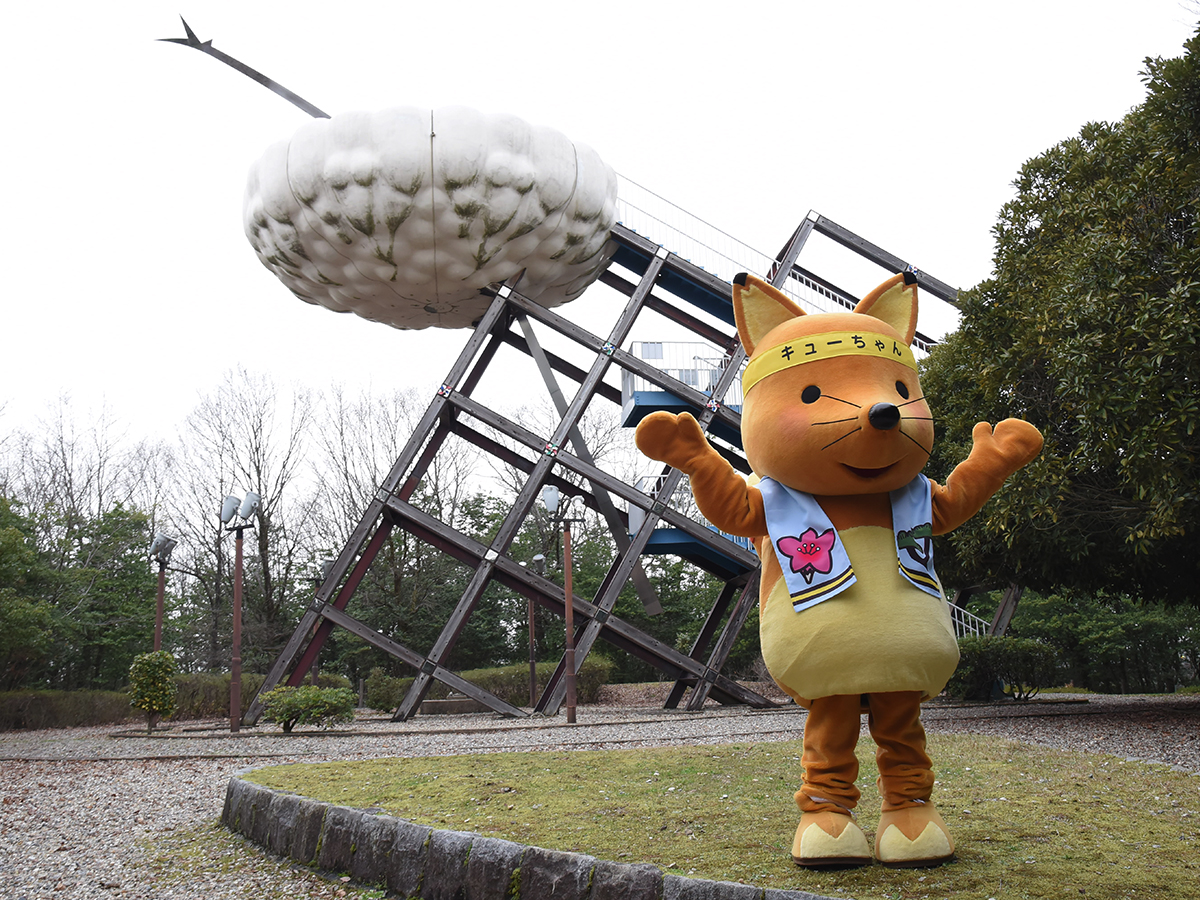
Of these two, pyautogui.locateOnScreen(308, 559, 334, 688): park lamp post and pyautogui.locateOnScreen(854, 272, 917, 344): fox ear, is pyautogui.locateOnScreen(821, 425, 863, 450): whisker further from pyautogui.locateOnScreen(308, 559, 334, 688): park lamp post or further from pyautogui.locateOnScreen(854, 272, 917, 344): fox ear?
pyautogui.locateOnScreen(308, 559, 334, 688): park lamp post

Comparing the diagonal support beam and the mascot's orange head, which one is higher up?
the diagonal support beam

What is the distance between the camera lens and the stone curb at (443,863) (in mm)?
3180

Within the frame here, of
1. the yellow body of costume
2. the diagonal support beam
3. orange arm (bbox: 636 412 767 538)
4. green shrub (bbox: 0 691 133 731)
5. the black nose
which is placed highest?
the diagonal support beam

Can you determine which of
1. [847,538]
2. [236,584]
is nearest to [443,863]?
[847,538]

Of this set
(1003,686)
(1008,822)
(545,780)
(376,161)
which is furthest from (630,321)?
(1008,822)

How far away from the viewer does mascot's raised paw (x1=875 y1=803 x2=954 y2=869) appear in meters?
3.41

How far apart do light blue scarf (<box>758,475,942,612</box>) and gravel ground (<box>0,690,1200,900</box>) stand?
261 cm

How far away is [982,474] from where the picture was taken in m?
3.89

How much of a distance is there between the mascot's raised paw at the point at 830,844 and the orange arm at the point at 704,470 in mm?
1164

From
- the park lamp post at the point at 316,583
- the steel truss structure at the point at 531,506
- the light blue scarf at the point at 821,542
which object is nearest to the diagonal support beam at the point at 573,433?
the steel truss structure at the point at 531,506

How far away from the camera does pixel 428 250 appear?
1457 centimetres

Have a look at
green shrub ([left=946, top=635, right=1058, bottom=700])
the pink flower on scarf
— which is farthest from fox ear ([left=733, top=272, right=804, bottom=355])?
green shrub ([left=946, top=635, right=1058, bottom=700])

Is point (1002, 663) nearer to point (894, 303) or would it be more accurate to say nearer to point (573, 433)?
point (573, 433)

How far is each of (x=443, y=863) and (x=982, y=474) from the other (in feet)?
9.58
